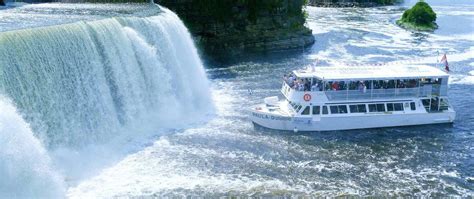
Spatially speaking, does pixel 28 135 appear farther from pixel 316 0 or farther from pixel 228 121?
pixel 316 0

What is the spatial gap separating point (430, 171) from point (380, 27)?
53848mm

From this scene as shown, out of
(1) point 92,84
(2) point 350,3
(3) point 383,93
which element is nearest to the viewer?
(1) point 92,84

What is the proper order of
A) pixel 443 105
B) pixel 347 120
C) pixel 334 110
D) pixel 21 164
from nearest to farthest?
pixel 21 164 < pixel 347 120 < pixel 334 110 < pixel 443 105

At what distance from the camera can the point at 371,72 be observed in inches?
1394

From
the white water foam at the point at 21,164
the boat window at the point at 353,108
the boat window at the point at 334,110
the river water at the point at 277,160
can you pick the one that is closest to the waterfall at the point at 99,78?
the river water at the point at 277,160

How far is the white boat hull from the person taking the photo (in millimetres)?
33188

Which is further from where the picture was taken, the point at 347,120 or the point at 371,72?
the point at 371,72

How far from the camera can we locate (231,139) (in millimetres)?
30875

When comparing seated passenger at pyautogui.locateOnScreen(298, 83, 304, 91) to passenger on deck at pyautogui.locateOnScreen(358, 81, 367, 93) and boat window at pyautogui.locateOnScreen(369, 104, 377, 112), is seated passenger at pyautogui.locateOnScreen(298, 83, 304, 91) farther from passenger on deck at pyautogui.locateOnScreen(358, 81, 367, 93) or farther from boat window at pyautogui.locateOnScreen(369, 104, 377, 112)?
boat window at pyautogui.locateOnScreen(369, 104, 377, 112)

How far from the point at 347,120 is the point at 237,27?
30.8 m

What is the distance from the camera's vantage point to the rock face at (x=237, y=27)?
60.1 meters

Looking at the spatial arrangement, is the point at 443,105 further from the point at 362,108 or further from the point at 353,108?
the point at 353,108

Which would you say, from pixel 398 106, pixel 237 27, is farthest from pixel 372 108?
pixel 237 27

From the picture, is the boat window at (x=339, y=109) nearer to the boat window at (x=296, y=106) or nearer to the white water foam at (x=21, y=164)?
the boat window at (x=296, y=106)
